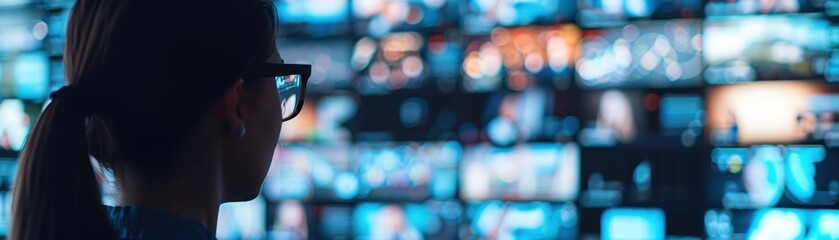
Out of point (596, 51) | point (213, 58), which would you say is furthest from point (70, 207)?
point (596, 51)

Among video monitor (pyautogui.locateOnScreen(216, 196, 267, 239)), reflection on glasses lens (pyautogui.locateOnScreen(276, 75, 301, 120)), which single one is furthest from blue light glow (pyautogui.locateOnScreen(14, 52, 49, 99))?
reflection on glasses lens (pyautogui.locateOnScreen(276, 75, 301, 120))

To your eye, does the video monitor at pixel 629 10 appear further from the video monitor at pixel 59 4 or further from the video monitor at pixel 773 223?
the video monitor at pixel 59 4

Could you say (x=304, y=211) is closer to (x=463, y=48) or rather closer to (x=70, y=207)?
(x=463, y=48)

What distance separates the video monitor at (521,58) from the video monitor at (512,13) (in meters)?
0.02

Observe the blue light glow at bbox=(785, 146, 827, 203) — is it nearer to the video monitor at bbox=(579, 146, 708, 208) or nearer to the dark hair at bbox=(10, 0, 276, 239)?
the video monitor at bbox=(579, 146, 708, 208)

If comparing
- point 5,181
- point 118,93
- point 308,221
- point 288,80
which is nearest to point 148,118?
point 118,93

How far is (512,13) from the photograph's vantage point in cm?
252

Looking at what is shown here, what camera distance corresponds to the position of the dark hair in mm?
619

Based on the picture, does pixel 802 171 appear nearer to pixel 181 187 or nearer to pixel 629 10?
pixel 629 10

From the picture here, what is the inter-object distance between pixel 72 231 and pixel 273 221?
7.01ft

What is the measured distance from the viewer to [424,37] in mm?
2598

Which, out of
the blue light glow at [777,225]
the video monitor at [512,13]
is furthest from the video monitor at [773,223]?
the video monitor at [512,13]

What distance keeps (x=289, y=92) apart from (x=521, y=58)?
176 centimetres

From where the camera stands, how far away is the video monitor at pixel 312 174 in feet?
8.76
